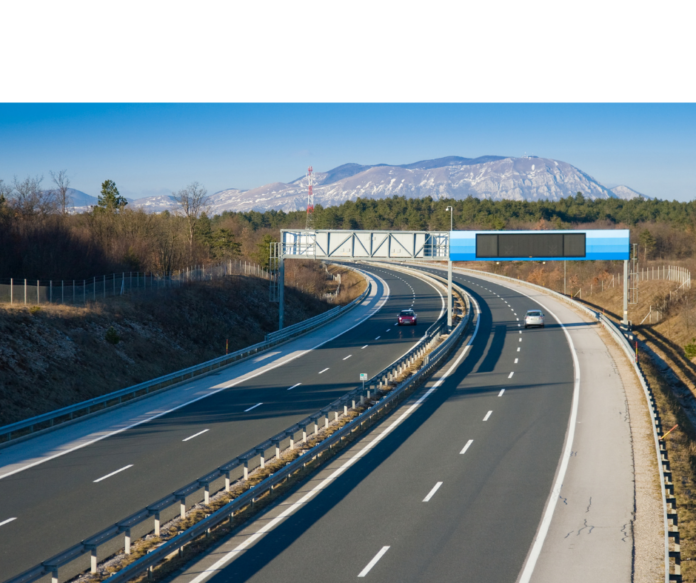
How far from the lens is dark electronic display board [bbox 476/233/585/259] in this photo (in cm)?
4994

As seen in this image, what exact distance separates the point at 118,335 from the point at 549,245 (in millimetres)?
30274

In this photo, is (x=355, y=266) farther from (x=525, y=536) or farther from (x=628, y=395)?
(x=525, y=536)

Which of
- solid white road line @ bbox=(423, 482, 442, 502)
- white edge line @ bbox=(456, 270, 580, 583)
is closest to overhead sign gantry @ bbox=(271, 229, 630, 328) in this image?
white edge line @ bbox=(456, 270, 580, 583)

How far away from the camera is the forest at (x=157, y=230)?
49.5 m

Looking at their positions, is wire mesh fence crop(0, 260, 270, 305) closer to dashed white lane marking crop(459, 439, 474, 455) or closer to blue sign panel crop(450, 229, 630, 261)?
blue sign panel crop(450, 229, 630, 261)

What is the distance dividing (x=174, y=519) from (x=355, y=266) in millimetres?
125640

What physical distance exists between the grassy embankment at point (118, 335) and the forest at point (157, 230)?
712 centimetres

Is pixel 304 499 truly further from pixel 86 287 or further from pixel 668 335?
pixel 668 335

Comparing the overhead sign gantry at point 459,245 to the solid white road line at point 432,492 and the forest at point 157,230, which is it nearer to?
the forest at point 157,230

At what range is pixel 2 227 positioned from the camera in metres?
48.1

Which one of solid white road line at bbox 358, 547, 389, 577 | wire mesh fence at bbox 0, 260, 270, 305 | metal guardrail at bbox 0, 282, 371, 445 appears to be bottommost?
metal guardrail at bbox 0, 282, 371, 445

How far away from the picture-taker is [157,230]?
234ft

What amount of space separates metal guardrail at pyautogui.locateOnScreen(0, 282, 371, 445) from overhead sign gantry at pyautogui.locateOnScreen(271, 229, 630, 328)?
286 inches

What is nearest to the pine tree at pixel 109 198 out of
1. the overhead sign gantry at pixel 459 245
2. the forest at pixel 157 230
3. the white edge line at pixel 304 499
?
the forest at pixel 157 230
